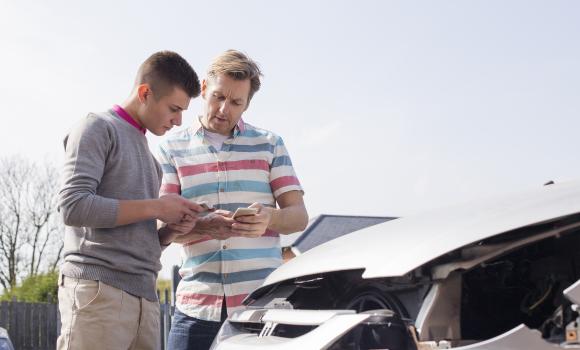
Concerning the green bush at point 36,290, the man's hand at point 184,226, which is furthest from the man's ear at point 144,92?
the green bush at point 36,290

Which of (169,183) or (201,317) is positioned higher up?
(169,183)

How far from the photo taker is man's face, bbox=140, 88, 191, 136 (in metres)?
2.65

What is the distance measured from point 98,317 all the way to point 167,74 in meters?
0.92

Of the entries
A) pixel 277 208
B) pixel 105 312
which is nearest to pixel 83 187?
pixel 105 312

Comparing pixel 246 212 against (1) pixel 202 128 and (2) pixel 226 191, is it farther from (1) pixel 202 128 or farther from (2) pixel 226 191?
(1) pixel 202 128

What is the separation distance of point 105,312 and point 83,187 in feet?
1.36

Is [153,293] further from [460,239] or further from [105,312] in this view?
[460,239]

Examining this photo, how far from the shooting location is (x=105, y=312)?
7.74ft

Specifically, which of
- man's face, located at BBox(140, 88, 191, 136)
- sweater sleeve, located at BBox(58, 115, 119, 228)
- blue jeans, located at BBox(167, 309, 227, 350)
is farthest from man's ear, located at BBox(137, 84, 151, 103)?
blue jeans, located at BBox(167, 309, 227, 350)

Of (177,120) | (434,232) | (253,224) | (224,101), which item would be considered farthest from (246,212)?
(434,232)

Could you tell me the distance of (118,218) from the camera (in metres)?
2.39

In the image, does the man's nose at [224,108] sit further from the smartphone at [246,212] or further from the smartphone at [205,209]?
the smartphone at [246,212]

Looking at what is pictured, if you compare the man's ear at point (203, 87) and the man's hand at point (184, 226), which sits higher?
the man's ear at point (203, 87)

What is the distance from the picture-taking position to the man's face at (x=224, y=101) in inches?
114
